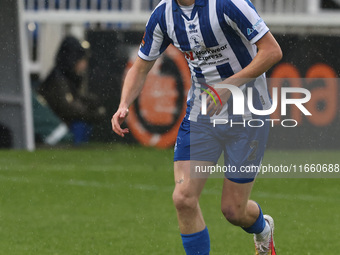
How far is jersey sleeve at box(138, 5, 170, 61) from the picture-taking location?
456 centimetres

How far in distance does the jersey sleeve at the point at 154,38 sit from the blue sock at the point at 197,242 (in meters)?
1.11

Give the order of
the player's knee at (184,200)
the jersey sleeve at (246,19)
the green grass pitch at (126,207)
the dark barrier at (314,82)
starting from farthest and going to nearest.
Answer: the dark barrier at (314,82) < the green grass pitch at (126,207) < the player's knee at (184,200) < the jersey sleeve at (246,19)

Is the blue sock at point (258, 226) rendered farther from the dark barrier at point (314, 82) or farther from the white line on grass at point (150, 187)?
the dark barrier at point (314, 82)

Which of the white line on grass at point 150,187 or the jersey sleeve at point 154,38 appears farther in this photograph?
the white line on grass at point 150,187

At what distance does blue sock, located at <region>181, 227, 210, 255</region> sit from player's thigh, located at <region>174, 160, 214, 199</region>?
0.23m

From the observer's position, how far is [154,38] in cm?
468

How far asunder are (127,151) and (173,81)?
1.46 meters

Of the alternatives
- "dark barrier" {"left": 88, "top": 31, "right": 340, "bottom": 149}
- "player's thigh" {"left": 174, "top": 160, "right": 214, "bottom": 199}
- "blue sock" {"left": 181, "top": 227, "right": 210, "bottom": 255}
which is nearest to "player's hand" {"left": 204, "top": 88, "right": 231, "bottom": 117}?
"player's thigh" {"left": 174, "top": 160, "right": 214, "bottom": 199}

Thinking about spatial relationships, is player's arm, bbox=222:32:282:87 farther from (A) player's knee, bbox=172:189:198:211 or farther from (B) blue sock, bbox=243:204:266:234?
(B) blue sock, bbox=243:204:266:234

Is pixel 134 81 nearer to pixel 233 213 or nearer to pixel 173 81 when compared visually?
pixel 233 213

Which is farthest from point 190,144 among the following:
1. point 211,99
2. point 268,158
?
point 268,158

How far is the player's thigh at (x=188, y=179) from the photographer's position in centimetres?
444

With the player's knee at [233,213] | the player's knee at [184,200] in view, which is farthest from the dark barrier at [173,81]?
the player's knee at [184,200]

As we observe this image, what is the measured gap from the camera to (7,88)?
1392 centimetres
